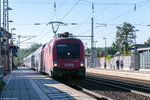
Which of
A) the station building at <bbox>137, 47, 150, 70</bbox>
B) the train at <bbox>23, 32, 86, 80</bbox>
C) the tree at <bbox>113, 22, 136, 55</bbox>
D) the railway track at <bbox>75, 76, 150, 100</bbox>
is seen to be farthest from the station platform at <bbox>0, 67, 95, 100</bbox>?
the tree at <bbox>113, 22, 136, 55</bbox>

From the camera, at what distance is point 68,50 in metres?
20.0

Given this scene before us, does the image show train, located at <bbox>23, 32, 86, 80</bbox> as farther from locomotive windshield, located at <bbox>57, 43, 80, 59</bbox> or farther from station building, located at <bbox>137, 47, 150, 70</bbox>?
station building, located at <bbox>137, 47, 150, 70</bbox>

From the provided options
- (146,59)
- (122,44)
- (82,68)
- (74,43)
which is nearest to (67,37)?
(74,43)

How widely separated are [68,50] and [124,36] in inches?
3014

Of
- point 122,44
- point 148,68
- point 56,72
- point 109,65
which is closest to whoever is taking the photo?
point 56,72

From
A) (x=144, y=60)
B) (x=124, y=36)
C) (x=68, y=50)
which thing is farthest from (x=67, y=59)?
(x=124, y=36)

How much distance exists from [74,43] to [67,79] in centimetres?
228

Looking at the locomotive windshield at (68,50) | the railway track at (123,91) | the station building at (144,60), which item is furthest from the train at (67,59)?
the station building at (144,60)

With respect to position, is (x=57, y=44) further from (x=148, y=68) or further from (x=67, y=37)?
(x=148, y=68)

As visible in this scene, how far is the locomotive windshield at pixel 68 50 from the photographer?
65.0ft

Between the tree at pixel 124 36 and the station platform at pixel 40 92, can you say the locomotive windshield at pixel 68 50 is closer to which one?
the station platform at pixel 40 92

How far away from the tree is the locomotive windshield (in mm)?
74656

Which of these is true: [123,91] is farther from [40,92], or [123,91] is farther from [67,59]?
[40,92]

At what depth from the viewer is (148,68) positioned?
39.9m
